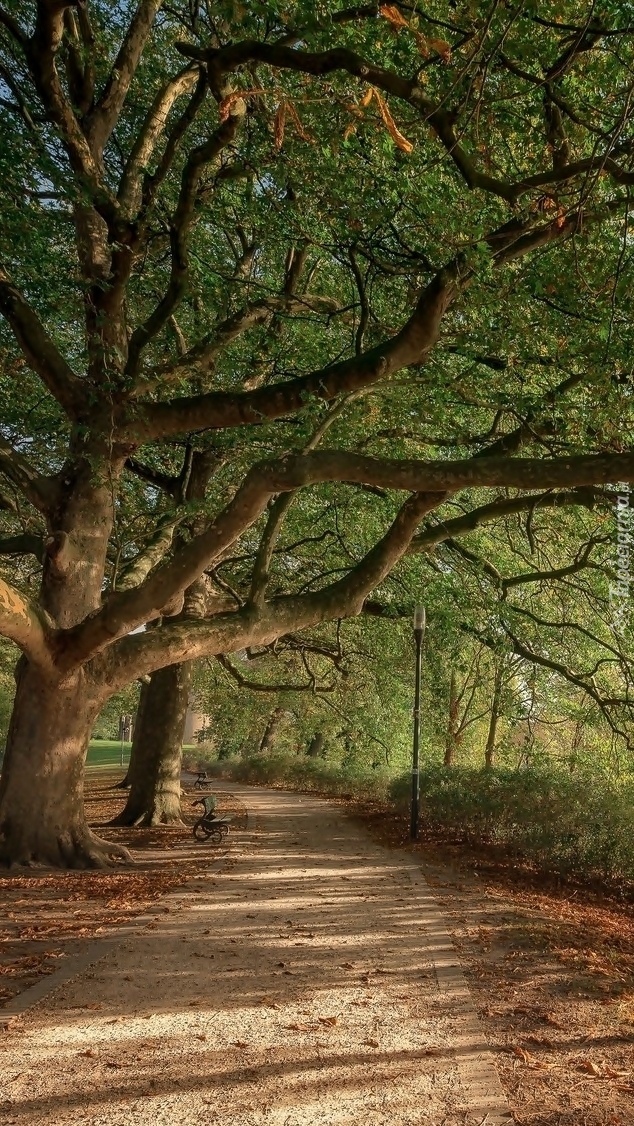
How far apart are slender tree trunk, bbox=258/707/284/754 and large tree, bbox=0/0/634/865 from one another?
936 inches

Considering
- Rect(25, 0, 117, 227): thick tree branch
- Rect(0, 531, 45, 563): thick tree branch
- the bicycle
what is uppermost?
Rect(25, 0, 117, 227): thick tree branch

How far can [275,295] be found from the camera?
1139 centimetres

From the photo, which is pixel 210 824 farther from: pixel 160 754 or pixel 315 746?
pixel 315 746

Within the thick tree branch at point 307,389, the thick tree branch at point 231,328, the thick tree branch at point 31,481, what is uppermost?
the thick tree branch at point 231,328

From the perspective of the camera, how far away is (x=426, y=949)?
6.80 m

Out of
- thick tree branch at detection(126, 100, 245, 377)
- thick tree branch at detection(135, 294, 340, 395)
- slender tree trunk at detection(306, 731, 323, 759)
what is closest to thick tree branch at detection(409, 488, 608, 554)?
thick tree branch at detection(135, 294, 340, 395)

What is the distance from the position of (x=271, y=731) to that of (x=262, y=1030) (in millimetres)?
32017

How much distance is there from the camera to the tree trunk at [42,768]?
30.6ft

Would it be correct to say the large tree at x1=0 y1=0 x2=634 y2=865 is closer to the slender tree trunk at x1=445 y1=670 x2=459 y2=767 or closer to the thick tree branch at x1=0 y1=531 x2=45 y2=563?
the thick tree branch at x1=0 y1=531 x2=45 y2=563

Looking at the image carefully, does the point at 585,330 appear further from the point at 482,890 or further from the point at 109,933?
the point at 109,933

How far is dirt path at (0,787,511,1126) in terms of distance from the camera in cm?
372

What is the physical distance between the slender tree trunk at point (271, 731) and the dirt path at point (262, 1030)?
26.9 m

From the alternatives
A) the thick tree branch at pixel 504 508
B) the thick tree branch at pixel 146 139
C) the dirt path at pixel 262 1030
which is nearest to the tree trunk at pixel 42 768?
the dirt path at pixel 262 1030

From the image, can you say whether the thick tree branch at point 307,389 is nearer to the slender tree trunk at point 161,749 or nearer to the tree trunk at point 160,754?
the slender tree trunk at point 161,749
